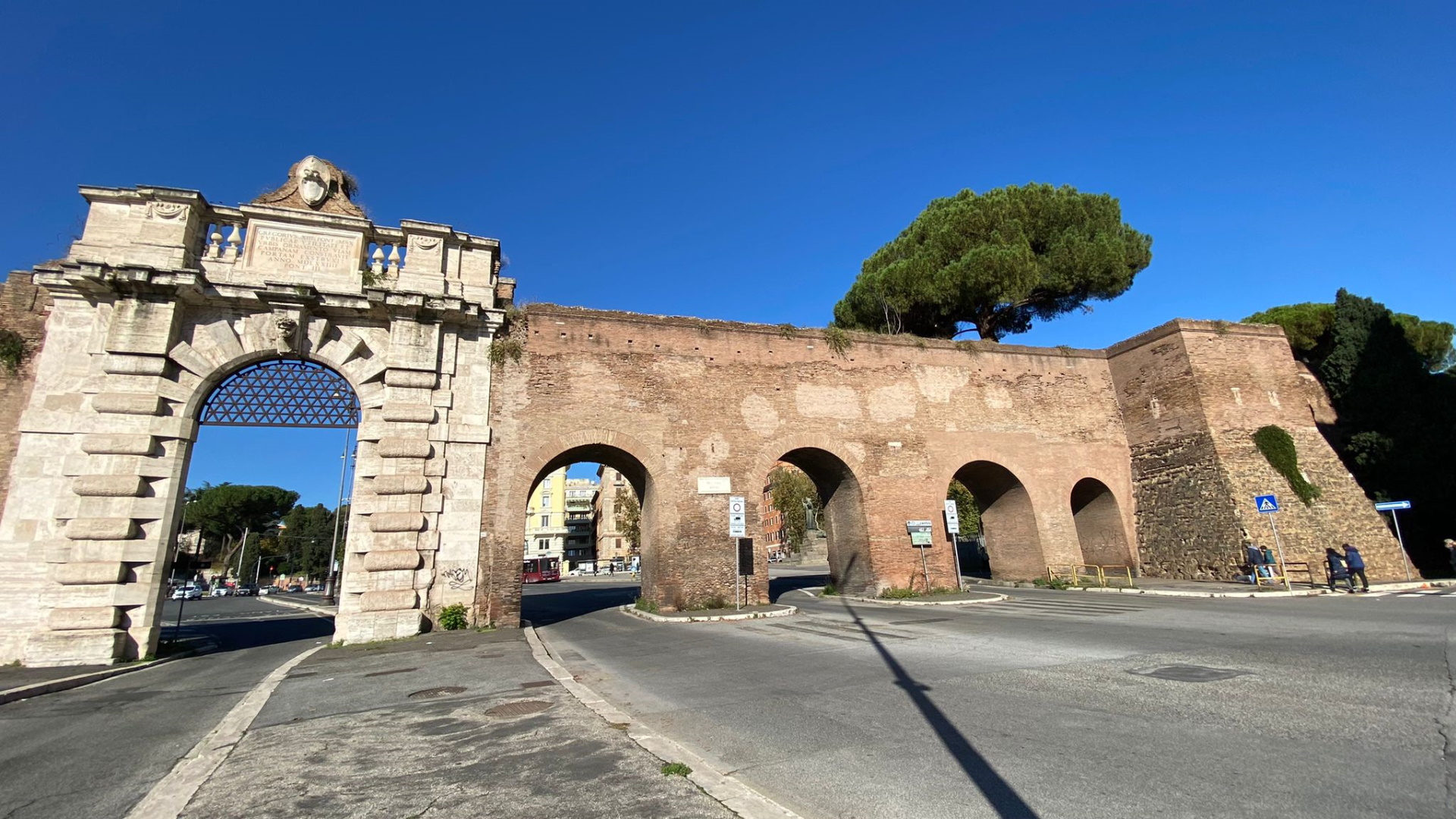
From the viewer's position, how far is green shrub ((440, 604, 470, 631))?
12.9 meters

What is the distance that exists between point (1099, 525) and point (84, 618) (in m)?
25.7

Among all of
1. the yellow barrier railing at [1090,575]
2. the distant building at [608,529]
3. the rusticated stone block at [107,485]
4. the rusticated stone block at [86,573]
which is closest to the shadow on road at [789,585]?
the yellow barrier railing at [1090,575]

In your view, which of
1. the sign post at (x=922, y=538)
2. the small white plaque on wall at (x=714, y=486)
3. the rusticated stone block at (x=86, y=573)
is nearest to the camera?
the rusticated stone block at (x=86, y=573)

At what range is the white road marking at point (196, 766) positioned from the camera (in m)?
3.44

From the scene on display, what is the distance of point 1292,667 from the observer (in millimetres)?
6234

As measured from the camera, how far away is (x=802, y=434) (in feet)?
57.7

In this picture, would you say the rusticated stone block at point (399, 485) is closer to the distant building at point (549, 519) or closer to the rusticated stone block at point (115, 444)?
the rusticated stone block at point (115, 444)

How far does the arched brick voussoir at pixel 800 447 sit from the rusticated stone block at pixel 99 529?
41.6ft

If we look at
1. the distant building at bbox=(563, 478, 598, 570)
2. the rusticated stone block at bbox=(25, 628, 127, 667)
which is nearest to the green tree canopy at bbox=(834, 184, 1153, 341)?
the rusticated stone block at bbox=(25, 628, 127, 667)

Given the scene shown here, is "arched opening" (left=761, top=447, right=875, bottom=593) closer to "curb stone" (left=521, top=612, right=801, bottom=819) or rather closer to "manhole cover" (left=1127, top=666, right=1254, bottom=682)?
"manhole cover" (left=1127, top=666, right=1254, bottom=682)

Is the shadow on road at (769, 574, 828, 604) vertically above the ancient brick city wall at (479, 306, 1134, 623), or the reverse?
the ancient brick city wall at (479, 306, 1134, 623)

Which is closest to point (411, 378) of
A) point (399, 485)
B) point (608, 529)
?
point (399, 485)

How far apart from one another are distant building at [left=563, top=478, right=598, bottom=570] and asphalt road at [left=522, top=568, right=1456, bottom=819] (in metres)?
77.6

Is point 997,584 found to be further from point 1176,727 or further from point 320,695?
point 320,695
